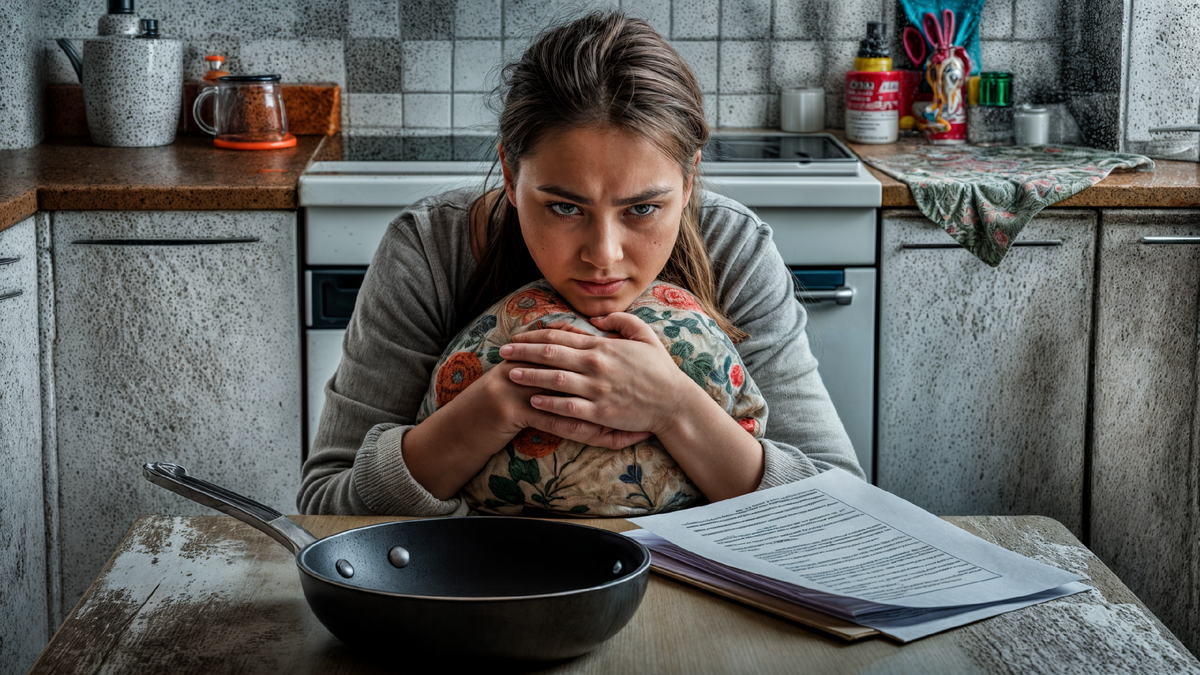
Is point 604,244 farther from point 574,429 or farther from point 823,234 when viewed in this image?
point 823,234

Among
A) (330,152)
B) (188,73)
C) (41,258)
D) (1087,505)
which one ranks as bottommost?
(1087,505)

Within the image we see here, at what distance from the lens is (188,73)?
2564 mm

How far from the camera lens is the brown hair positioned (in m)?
1.02

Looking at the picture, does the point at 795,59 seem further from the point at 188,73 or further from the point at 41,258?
the point at 41,258

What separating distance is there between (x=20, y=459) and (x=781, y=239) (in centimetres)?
138

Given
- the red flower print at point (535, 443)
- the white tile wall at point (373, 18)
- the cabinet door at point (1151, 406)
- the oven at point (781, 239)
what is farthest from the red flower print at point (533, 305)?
the white tile wall at point (373, 18)

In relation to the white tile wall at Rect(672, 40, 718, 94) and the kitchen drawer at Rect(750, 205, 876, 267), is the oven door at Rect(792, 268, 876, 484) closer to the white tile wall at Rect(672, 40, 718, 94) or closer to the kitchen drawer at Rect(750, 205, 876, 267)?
the kitchen drawer at Rect(750, 205, 876, 267)

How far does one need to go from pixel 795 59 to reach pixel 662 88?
5.40ft

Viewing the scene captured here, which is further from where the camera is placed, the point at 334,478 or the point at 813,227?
the point at 813,227

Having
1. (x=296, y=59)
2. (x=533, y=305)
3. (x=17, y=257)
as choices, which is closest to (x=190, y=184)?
(x=17, y=257)

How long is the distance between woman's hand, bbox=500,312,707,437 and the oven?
1017 mm

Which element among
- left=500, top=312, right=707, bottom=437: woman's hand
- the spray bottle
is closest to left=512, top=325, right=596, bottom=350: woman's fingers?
left=500, top=312, right=707, bottom=437: woman's hand

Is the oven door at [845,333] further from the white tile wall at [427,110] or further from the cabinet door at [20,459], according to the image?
the cabinet door at [20,459]

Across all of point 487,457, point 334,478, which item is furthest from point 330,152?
point 487,457
